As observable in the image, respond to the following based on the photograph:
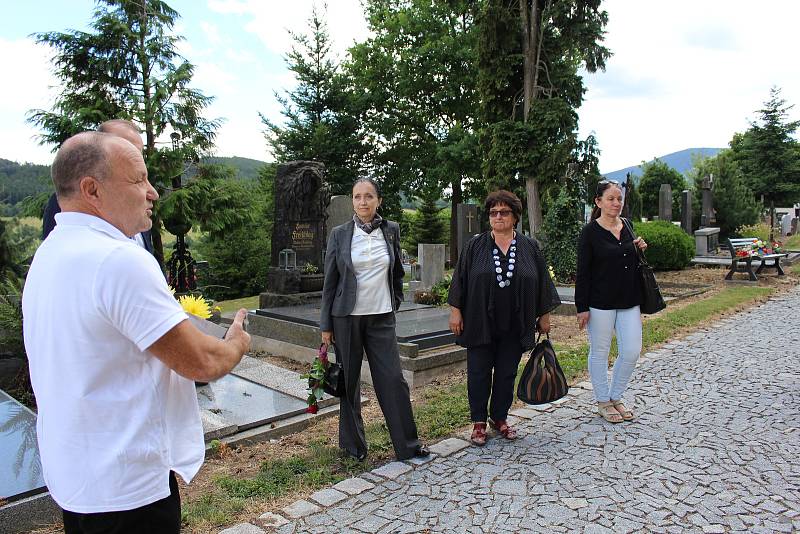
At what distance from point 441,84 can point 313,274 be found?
18403 mm

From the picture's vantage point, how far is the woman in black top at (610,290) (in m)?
4.55

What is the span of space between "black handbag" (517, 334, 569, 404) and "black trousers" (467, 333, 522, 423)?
121 millimetres

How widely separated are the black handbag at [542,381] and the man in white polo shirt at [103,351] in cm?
304

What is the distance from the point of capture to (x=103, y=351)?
1479 mm

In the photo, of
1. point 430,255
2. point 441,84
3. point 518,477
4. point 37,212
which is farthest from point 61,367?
point 441,84

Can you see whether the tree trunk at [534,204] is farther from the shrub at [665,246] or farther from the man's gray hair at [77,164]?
the man's gray hair at [77,164]

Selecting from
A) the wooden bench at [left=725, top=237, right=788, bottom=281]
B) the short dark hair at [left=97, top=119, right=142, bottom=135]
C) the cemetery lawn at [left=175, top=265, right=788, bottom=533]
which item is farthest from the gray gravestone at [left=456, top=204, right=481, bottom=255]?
the short dark hair at [left=97, top=119, right=142, bottom=135]

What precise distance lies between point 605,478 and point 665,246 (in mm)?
13709

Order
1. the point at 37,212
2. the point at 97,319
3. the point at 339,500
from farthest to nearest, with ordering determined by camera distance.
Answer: the point at 37,212, the point at 339,500, the point at 97,319

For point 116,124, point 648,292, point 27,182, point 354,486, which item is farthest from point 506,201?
point 27,182

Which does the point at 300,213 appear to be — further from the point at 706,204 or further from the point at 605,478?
the point at 706,204

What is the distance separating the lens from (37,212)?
47.3 ft

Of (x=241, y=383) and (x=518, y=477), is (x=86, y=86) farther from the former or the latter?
(x=518, y=477)

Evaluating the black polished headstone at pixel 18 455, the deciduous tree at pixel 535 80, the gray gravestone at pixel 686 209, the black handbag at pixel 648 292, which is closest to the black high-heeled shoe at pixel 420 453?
the black handbag at pixel 648 292
